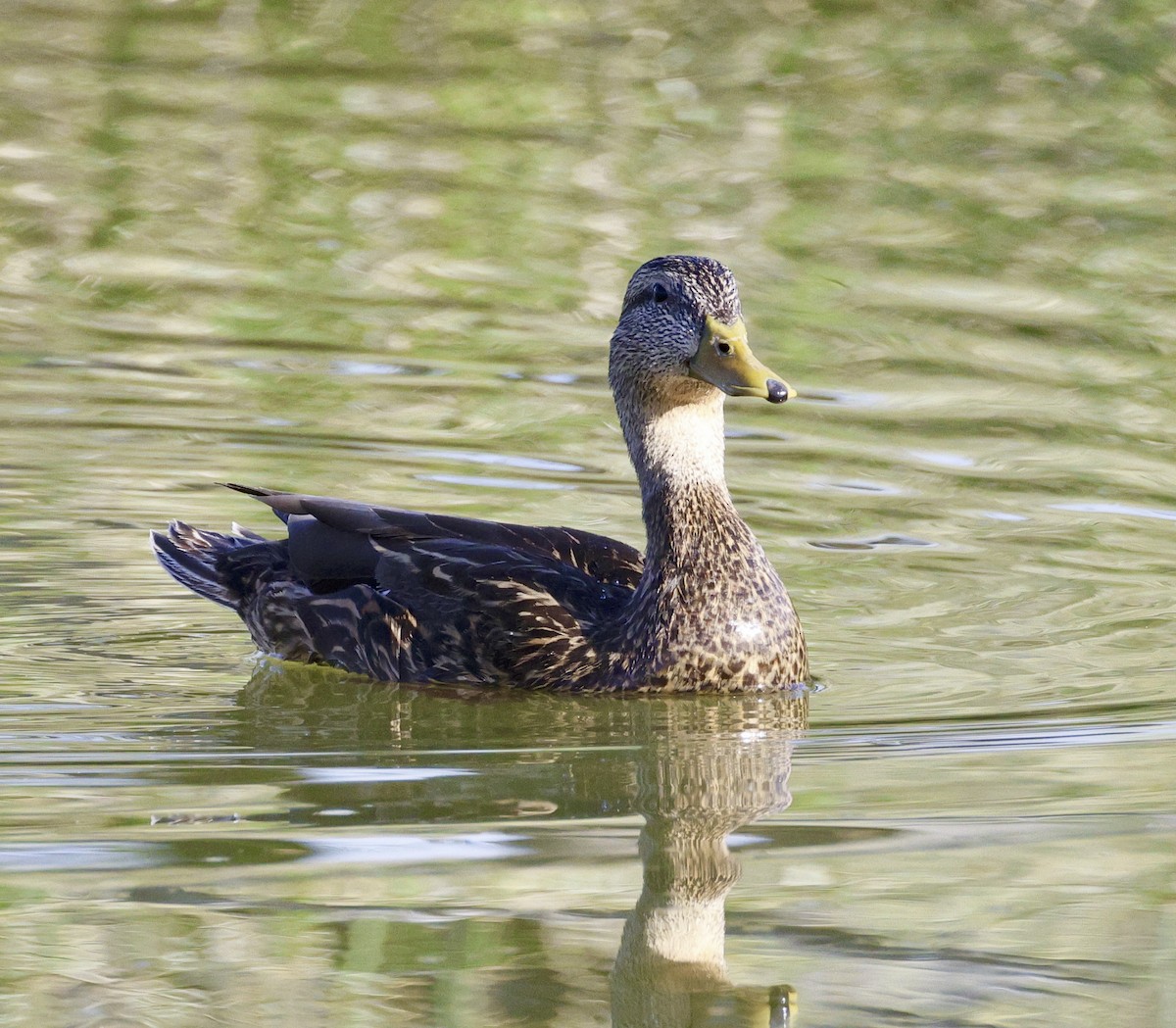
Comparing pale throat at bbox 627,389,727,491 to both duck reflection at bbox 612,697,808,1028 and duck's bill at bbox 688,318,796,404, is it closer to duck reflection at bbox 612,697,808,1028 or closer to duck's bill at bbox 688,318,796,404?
duck's bill at bbox 688,318,796,404

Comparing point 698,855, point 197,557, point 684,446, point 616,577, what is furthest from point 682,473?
point 698,855

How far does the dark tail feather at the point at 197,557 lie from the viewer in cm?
891

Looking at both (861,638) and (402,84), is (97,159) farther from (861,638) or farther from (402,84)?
(861,638)

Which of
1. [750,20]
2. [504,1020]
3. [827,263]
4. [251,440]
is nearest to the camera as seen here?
[504,1020]

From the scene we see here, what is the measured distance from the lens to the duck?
25.6 feet

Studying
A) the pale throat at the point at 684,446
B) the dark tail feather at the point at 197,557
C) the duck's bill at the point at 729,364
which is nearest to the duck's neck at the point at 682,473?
the pale throat at the point at 684,446

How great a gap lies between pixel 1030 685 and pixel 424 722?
1995 mm

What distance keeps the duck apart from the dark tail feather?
0.27 meters

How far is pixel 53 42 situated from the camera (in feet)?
61.4

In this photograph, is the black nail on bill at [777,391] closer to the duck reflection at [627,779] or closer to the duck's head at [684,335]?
the duck's head at [684,335]

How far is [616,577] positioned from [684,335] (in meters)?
1.01

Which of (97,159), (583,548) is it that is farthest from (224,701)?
(97,159)

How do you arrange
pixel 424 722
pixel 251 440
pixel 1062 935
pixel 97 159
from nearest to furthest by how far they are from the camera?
pixel 1062 935, pixel 424 722, pixel 251 440, pixel 97 159

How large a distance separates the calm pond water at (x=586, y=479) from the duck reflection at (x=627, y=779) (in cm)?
2
